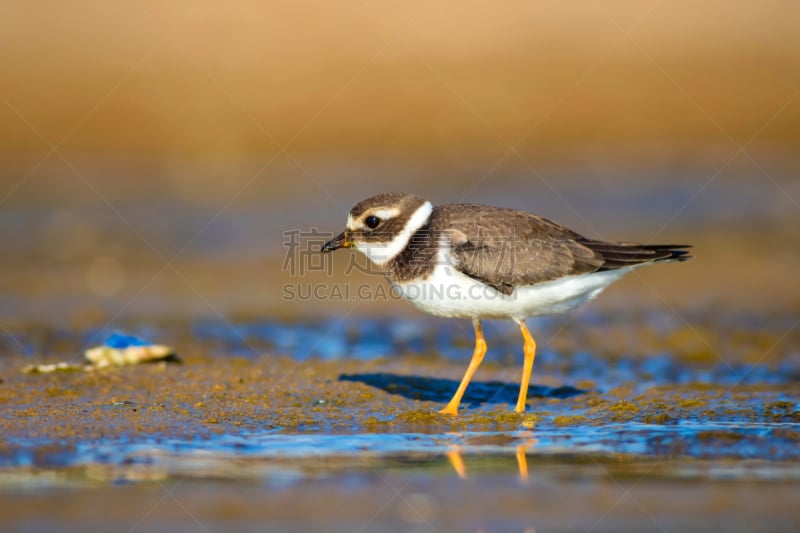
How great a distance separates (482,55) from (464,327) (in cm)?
2264

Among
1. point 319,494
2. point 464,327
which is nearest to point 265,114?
point 464,327

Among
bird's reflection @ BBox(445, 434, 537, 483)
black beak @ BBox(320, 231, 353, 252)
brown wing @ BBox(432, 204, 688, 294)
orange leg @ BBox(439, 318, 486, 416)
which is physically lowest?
bird's reflection @ BBox(445, 434, 537, 483)

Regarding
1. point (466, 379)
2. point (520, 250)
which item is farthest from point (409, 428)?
point (520, 250)

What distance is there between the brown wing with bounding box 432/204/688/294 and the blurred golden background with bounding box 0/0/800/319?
618 centimetres

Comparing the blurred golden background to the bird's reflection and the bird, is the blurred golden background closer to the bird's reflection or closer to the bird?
the bird

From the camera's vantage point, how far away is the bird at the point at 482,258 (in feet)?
34.3

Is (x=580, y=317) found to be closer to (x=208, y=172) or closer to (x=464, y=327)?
(x=464, y=327)

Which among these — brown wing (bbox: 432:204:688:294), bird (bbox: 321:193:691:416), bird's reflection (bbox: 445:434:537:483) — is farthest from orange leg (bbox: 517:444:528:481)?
brown wing (bbox: 432:204:688:294)

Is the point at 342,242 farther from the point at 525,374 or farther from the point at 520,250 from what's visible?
the point at 525,374

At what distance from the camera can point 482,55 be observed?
36.8m

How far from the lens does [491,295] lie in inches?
416

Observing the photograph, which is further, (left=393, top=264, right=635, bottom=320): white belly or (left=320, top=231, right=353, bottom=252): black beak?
(left=320, top=231, right=353, bottom=252): black beak

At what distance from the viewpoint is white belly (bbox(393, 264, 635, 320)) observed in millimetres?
10383

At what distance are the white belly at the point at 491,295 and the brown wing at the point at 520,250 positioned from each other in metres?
0.08
